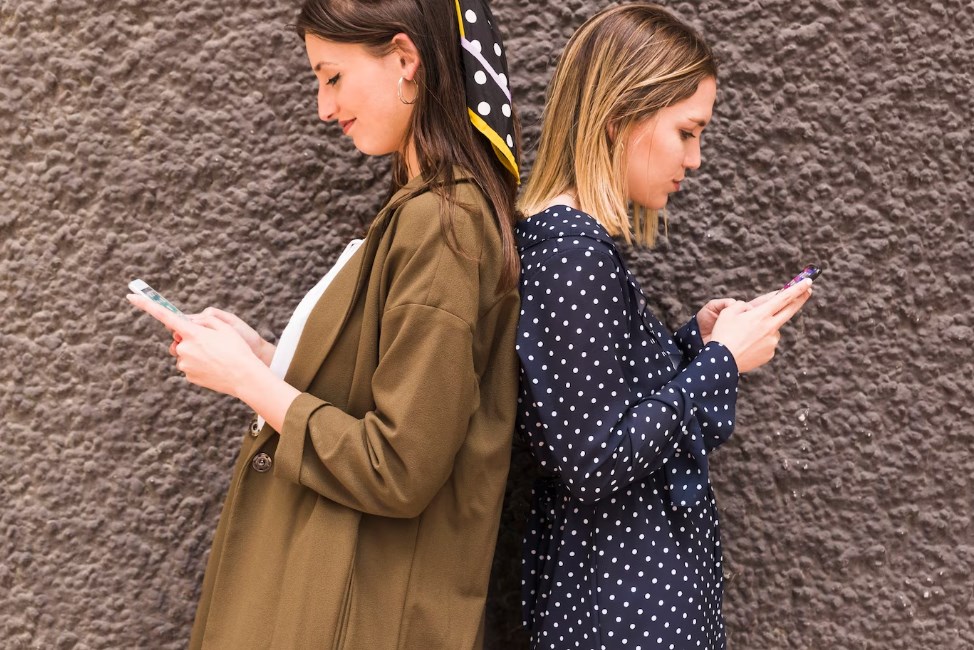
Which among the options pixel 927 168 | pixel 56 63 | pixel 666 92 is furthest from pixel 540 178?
pixel 56 63

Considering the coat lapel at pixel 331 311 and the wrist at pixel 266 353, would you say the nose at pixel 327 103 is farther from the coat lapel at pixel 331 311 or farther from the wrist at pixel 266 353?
the wrist at pixel 266 353

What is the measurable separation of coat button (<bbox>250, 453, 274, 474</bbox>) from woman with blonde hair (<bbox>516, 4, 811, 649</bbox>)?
33 centimetres

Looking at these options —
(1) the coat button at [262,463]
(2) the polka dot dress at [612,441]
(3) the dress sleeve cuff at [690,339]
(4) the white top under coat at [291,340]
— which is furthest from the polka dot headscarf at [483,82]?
(1) the coat button at [262,463]

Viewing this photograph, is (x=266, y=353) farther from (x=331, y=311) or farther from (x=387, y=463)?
(x=387, y=463)

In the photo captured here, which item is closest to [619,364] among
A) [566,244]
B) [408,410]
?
[566,244]

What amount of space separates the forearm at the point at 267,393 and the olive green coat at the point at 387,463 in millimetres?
17

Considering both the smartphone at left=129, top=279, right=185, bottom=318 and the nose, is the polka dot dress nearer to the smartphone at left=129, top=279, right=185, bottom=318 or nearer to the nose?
the nose

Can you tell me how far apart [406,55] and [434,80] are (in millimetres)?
46

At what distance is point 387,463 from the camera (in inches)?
42.4

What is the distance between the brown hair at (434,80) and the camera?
1.16 meters

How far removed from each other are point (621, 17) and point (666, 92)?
123mm

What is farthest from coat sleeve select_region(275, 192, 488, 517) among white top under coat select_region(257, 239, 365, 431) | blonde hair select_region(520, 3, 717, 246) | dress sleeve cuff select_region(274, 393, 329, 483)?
blonde hair select_region(520, 3, 717, 246)

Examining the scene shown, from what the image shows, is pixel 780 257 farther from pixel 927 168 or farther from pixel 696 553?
pixel 696 553

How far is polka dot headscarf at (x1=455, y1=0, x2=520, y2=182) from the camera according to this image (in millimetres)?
1186
